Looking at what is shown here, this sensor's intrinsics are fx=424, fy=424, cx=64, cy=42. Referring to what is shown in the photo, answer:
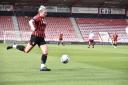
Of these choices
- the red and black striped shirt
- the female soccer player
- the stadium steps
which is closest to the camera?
the female soccer player

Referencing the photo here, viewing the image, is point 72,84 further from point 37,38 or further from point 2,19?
point 2,19

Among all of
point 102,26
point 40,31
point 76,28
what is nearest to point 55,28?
point 76,28

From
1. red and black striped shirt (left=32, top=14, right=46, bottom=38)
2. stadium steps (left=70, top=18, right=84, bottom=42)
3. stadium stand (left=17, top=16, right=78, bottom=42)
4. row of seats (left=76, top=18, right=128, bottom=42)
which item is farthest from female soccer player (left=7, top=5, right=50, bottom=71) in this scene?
row of seats (left=76, top=18, right=128, bottom=42)

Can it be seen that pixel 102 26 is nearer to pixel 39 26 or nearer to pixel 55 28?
pixel 55 28

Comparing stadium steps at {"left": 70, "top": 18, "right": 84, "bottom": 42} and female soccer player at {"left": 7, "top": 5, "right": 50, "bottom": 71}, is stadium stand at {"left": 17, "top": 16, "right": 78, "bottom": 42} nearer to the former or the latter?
stadium steps at {"left": 70, "top": 18, "right": 84, "bottom": 42}

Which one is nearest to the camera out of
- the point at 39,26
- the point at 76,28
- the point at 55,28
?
the point at 39,26

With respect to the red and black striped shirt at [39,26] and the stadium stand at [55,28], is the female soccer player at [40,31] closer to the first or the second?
the red and black striped shirt at [39,26]

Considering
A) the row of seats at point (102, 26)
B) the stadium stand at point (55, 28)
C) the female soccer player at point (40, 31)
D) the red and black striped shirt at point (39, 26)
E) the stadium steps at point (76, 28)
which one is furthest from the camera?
the row of seats at point (102, 26)

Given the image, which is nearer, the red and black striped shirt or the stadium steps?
the red and black striped shirt

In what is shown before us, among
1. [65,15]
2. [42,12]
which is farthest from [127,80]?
[65,15]

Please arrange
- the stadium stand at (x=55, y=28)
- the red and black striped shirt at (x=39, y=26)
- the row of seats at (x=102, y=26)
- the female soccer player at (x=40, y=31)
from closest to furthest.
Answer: the female soccer player at (x=40, y=31)
the red and black striped shirt at (x=39, y=26)
the stadium stand at (x=55, y=28)
the row of seats at (x=102, y=26)

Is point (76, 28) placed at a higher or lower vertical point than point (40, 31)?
lower

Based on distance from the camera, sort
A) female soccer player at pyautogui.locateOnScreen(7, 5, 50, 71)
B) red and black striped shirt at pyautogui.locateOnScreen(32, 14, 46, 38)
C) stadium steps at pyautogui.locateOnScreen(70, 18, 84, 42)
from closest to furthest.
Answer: female soccer player at pyautogui.locateOnScreen(7, 5, 50, 71) → red and black striped shirt at pyautogui.locateOnScreen(32, 14, 46, 38) → stadium steps at pyautogui.locateOnScreen(70, 18, 84, 42)

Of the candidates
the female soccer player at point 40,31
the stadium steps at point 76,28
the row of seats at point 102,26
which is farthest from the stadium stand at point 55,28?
the female soccer player at point 40,31
